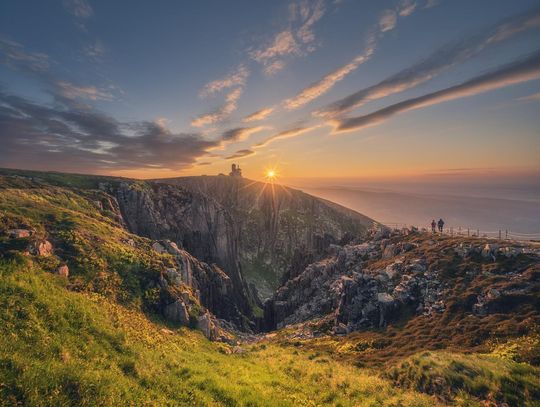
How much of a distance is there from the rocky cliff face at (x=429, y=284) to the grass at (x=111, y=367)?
2661 cm

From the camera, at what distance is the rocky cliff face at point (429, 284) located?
40.3 meters

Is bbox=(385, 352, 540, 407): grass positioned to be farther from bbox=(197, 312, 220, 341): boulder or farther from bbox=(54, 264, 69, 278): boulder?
bbox=(54, 264, 69, 278): boulder

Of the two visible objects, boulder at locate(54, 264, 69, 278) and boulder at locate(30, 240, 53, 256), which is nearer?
boulder at locate(54, 264, 69, 278)

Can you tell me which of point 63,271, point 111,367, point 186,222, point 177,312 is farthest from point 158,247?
point 186,222

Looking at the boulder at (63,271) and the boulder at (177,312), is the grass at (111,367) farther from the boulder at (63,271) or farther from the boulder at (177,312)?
the boulder at (177,312)

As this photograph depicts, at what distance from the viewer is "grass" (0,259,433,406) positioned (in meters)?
9.81

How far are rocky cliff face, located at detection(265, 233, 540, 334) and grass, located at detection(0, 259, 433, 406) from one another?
2661 cm

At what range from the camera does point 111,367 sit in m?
12.9

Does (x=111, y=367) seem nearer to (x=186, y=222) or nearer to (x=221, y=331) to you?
(x=221, y=331)

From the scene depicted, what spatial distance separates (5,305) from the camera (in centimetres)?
1315

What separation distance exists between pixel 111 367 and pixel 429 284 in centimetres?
5154

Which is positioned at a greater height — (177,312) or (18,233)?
(18,233)

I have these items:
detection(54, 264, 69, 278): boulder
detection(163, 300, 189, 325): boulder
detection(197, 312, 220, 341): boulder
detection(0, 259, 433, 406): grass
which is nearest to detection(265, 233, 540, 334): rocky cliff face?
detection(0, 259, 433, 406): grass

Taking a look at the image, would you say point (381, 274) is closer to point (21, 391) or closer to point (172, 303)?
point (172, 303)
